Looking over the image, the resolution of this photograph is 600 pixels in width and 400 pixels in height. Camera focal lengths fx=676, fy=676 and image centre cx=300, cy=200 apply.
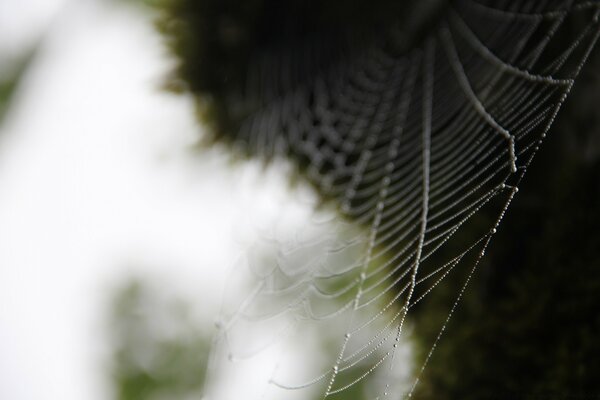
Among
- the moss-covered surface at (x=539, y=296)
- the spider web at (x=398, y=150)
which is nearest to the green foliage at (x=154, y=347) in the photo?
the spider web at (x=398, y=150)

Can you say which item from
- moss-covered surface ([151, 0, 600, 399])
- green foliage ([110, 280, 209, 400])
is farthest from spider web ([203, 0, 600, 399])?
green foliage ([110, 280, 209, 400])

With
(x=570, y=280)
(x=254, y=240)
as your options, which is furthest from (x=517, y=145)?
(x=254, y=240)

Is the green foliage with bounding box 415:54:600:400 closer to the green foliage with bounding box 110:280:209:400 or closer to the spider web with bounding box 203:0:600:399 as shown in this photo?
the spider web with bounding box 203:0:600:399

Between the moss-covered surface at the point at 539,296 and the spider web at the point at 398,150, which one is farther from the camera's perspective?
the spider web at the point at 398,150

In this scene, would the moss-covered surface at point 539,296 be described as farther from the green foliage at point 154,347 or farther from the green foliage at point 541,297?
the green foliage at point 154,347

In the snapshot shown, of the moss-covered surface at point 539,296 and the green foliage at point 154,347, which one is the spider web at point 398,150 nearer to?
the moss-covered surface at point 539,296

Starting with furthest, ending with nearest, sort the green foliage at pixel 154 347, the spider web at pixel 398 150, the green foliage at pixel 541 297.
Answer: the green foliage at pixel 154 347
the spider web at pixel 398 150
the green foliage at pixel 541 297

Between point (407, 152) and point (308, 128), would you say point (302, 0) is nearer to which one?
point (308, 128)

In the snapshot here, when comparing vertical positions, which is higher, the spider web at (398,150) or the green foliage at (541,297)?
the spider web at (398,150)

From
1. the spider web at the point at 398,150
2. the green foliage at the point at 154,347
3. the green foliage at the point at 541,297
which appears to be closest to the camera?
the green foliage at the point at 541,297
